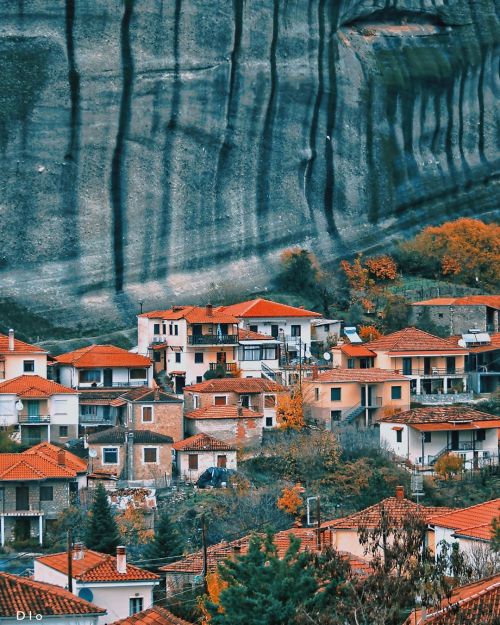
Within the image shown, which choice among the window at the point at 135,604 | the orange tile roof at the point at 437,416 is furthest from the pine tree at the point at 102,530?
the orange tile roof at the point at 437,416

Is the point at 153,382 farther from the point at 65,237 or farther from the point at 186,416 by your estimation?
the point at 65,237

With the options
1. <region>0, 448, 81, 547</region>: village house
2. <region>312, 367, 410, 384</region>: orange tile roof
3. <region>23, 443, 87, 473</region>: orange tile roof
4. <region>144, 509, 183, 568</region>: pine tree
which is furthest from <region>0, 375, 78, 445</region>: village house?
<region>144, 509, 183, 568</region>: pine tree

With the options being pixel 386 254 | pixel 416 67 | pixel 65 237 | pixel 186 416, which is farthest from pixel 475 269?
pixel 186 416

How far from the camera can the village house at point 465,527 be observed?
123 feet

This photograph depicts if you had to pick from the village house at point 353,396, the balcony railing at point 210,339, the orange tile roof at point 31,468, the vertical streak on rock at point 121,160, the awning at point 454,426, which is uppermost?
the vertical streak on rock at point 121,160

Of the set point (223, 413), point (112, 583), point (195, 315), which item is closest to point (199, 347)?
point (195, 315)

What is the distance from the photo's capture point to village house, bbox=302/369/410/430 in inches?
2233

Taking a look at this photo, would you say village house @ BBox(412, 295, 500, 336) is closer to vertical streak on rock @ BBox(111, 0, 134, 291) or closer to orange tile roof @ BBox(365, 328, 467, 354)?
orange tile roof @ BBox(365, 328, 467, 354)

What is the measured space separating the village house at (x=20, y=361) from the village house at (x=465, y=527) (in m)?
18.0

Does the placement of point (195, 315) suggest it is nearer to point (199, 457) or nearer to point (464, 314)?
point (199, 457)

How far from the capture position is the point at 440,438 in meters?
54.6

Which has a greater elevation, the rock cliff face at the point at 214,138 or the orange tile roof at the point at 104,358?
the rock cliff face at the point at 214,138

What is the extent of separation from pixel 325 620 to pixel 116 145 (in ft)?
128

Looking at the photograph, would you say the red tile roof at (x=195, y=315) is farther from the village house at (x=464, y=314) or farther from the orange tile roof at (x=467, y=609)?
the orange tile roof at (x=467, y=609)
